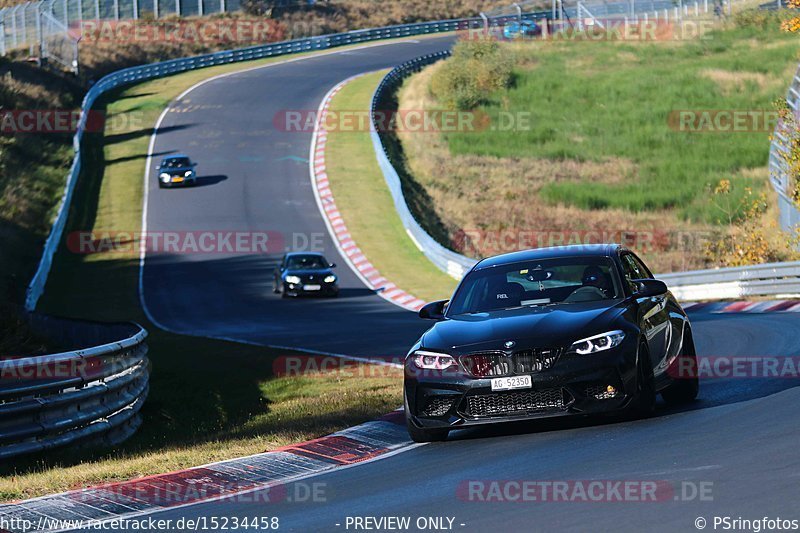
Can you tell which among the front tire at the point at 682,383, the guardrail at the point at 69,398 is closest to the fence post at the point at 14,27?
the guardrail at the point at 69,398

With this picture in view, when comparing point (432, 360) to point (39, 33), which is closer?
point (432, 360)

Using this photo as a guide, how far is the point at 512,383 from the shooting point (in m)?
9.27

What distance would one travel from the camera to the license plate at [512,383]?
9.24 meters

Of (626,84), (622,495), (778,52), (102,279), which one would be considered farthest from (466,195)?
(622,495)

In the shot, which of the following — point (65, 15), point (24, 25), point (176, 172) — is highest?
point (65, 15)

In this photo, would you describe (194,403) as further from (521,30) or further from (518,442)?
(521,30)

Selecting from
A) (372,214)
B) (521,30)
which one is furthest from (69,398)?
(521,30)

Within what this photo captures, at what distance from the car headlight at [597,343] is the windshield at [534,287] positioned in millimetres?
984

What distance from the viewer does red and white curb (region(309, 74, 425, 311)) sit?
110 feet

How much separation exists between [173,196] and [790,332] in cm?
3313

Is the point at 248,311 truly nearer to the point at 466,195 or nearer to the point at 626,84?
the point at 466,195

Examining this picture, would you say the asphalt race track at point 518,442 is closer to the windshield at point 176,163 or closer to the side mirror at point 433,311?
the side mirror at point 433,311

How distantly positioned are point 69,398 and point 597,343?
17.1ft

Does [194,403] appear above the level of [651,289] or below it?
below
